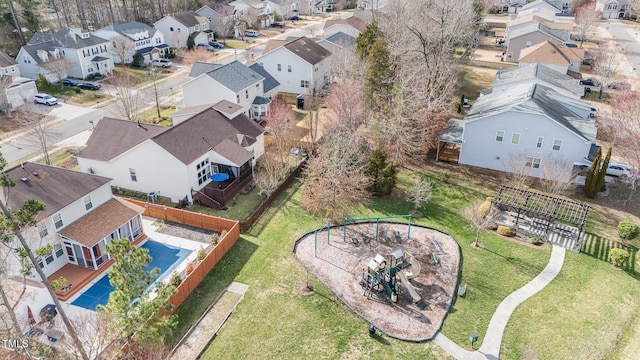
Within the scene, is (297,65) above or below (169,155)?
above

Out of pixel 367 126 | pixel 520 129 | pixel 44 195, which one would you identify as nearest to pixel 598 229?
pixel 520 129

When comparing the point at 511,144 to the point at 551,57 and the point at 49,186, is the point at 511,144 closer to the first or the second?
the point at 551,57

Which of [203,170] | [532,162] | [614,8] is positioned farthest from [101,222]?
[614,8]

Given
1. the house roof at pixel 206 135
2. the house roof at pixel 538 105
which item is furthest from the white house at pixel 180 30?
the house roof at pixel 538 105

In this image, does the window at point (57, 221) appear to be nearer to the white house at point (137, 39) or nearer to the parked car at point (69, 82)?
the parked car at point (69, 82)

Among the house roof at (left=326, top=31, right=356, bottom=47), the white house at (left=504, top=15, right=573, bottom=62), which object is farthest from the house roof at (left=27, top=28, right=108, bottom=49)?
the white house at (left=504, top=15, right=573, bottom=62)

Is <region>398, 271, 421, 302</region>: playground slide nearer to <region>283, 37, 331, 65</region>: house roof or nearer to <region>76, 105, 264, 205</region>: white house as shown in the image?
<region>76, 105, 264, 205</region>: white house
